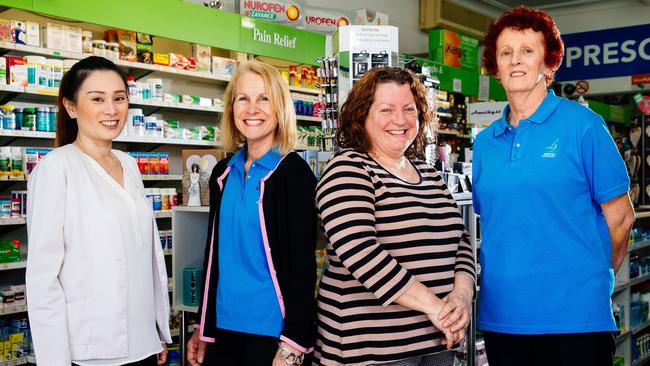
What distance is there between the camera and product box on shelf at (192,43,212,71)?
21.0 ft

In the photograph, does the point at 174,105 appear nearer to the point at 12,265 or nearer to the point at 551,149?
the point at 12,265

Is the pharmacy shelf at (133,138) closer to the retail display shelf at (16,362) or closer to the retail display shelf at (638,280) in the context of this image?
the retail display shelf at (16,362)

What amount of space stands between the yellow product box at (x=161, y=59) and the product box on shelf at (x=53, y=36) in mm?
933

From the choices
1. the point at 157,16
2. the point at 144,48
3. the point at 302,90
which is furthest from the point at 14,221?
the point at 302,90

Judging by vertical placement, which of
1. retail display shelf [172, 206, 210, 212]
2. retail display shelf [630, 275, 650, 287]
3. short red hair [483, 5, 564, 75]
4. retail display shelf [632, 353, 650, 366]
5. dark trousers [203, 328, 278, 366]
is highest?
short red hair [483, 5, 564, 75]

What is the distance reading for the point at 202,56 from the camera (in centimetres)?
645

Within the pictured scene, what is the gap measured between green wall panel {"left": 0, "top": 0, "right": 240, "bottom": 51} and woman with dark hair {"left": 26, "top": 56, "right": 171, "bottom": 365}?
3.36m

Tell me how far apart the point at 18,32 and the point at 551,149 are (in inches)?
171

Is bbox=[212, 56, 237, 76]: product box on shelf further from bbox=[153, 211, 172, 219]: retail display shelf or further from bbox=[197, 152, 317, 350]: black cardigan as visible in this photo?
bbox=[197, 152, 317, 350]: black cardigan

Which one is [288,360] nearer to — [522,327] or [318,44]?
[522,327]

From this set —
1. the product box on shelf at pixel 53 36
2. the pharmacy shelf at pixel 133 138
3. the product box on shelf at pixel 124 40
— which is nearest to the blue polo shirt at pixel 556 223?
the pharmacy shelf at pixel 133 138

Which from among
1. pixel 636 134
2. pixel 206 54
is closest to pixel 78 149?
pixel 206 54

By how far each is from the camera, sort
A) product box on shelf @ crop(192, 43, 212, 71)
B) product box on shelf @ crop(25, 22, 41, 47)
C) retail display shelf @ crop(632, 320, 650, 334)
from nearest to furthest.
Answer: product box on shelf @ crop(25, 22, 41, 47)
retail display shelf @ crop(632, 320, 650, 334)
product box on shelf @ crop(192, 43, 212, 71)

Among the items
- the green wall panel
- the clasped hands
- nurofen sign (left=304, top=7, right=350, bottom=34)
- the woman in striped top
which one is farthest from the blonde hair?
nurofen sign (left=304, top=7, right=350, bottom=34)
